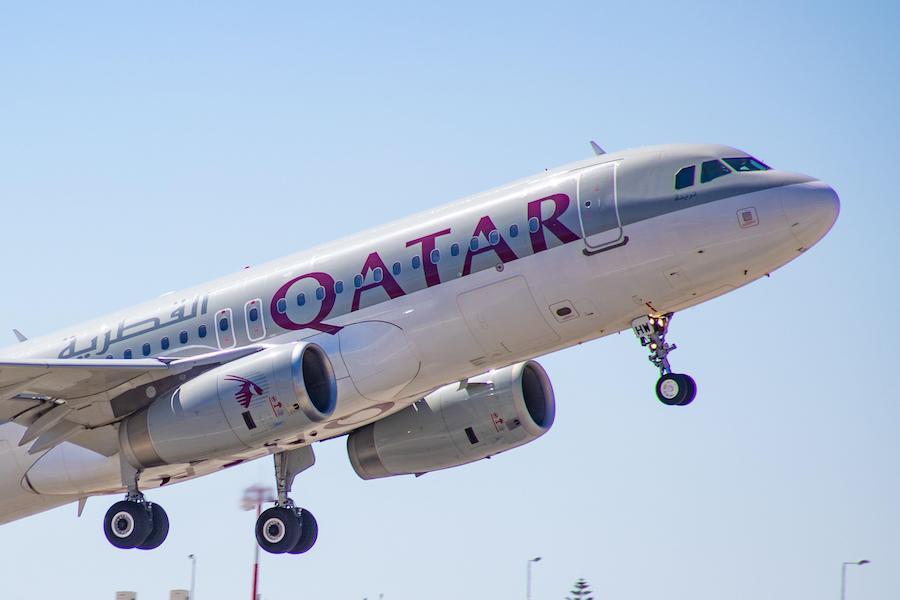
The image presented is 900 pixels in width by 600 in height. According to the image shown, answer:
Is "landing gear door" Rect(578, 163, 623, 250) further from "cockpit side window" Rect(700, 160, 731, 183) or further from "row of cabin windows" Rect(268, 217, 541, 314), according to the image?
"cockpit side window" Rect(700, 160, 731, 183)

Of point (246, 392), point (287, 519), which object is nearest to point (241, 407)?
point (246, 392)

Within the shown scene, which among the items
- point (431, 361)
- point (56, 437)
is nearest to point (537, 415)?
point (431, 361)

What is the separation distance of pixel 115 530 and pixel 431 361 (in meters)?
7.24

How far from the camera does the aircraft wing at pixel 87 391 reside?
1186 inches

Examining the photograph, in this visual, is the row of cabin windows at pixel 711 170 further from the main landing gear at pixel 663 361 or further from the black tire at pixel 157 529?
the black tire at pixel 157 529

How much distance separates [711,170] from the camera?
28984 mm

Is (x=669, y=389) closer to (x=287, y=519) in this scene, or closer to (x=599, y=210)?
(x=599, y=210)

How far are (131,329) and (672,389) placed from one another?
1116 centimetres

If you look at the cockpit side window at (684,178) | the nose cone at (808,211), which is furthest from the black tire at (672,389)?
the cockpit side window at (684,178)

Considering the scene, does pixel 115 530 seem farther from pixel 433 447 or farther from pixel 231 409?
pixel 433 447

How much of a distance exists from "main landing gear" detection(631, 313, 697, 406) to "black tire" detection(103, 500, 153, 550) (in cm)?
1024

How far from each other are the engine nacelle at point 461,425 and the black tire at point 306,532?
158 cm

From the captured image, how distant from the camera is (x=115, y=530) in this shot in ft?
103

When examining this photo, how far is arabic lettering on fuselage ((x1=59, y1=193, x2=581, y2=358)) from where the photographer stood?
29062 millimetres
